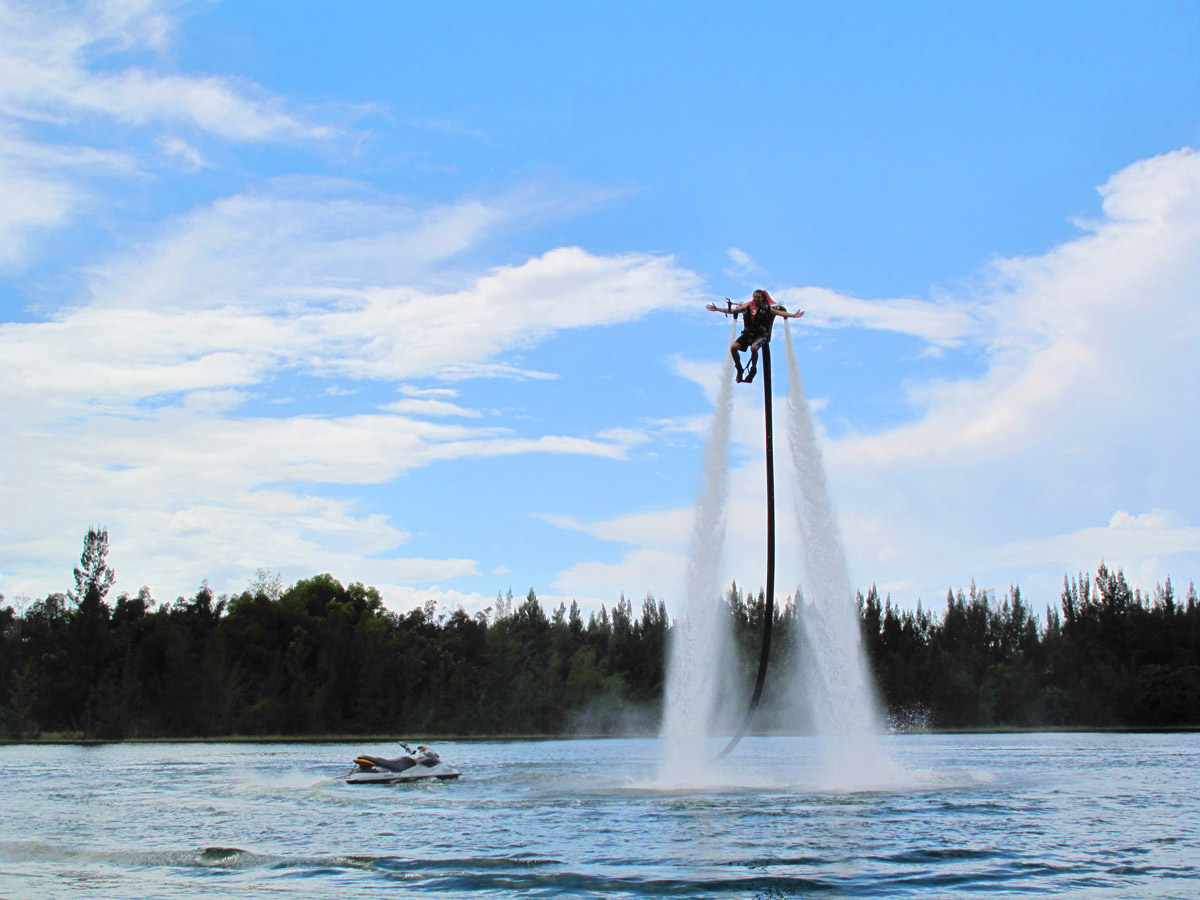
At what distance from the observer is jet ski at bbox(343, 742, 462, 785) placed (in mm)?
57875

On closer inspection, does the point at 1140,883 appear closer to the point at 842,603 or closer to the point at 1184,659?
the point at 842,603

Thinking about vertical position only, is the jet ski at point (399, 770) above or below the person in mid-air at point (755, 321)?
below

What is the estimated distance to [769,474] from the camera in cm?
3841

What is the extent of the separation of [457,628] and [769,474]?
13464 centimetres

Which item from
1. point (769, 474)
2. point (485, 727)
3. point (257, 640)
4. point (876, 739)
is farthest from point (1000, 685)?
point (769, 474)

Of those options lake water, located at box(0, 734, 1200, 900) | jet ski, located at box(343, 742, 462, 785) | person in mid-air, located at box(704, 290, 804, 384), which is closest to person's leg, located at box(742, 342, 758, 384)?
person in mid-air, located at box(704, 290, 804, 384)

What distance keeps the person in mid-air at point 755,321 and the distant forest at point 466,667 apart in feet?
353

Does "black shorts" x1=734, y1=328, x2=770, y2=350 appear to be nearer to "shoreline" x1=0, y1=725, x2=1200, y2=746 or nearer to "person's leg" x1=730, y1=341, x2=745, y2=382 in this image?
"person's leg" x1=730, y1=341, x2=745, y2=382

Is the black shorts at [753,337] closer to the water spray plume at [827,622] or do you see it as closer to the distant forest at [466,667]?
the water spray plume at [827,622]

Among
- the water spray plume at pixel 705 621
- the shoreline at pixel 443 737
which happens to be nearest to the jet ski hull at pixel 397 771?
the water spray plume at pixel 705 621

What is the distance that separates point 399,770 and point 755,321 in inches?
1325

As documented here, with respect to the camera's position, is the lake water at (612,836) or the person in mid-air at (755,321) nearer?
the lake water at (612,836)

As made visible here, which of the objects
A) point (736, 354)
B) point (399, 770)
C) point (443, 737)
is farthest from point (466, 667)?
point (736, 354)

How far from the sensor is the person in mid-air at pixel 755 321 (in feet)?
121
